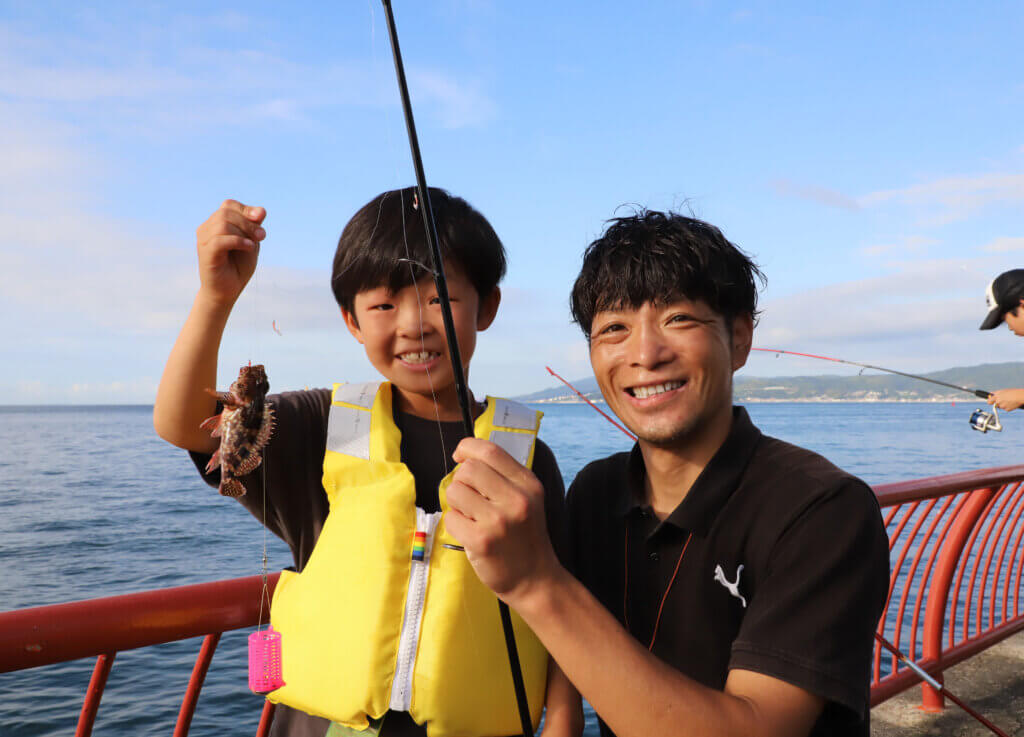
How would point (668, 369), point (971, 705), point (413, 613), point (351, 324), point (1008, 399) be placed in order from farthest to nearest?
point (1008, 399) → point (971, 705) → point (351, 324) → point (668, 369) → point (413, 613)

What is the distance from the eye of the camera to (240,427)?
5.69 feet

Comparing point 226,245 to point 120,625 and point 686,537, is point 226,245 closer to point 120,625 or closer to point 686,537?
point 120,625

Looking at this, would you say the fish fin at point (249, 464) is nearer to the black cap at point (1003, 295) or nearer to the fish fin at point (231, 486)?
the fish fin at point (231, 486)

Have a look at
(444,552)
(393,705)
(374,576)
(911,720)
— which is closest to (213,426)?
(374,576)

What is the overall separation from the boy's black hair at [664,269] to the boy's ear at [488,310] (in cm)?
25

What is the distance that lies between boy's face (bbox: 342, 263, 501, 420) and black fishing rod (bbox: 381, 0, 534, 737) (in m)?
0.28

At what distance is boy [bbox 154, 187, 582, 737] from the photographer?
179 centimetres

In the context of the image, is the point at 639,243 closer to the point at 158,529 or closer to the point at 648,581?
the point at 648,581

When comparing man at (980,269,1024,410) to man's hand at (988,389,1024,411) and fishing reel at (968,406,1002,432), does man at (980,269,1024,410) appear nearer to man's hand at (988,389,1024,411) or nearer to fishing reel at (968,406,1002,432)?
man's hand at (988,389,1024,411)

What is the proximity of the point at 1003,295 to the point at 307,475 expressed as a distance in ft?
24.5

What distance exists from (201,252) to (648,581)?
1449mm

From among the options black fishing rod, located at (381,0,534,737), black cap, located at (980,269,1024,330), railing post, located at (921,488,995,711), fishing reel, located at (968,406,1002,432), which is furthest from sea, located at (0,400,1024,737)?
fishing reel, located at (968,406,1002,432)

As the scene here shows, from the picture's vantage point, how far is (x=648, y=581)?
201 cm

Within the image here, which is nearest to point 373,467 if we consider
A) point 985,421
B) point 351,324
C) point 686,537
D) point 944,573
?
point 351,324
